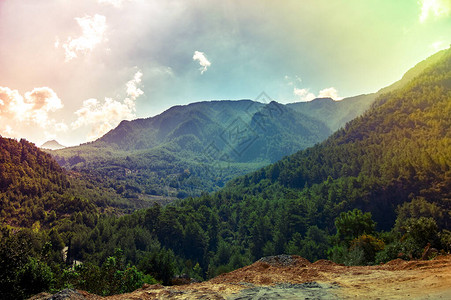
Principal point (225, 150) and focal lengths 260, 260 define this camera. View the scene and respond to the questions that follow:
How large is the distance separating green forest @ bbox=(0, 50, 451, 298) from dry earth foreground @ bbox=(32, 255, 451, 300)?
63.9 ft

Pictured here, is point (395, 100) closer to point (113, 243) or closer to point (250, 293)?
point (113, 243)

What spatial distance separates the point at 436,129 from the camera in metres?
122

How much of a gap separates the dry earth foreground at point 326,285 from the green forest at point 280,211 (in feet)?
63.9

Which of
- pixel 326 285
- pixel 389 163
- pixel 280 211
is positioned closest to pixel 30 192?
pixel 280 211

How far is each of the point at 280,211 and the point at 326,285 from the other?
4842 inches

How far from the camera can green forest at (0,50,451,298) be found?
237ft

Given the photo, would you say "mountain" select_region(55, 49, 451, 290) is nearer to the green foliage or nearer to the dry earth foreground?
the green foliage

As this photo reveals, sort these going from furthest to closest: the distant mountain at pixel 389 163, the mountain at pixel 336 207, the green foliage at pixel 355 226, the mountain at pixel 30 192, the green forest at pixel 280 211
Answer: the mountain at pixel 30 192
the distant mountain at pixel 389 163
the mountain at pixel 336 207
the green forest at pixel 280 211
the green foliage at pixel 355 226

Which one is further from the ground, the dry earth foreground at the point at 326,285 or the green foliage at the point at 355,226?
the dry earth foreground at the point at 326,285

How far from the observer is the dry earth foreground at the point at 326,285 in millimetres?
12852

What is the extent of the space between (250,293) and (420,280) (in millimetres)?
9093

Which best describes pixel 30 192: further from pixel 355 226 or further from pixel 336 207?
pixel 355 226

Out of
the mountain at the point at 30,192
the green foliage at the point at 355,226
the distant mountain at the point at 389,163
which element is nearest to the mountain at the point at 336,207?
the green foliage at the point at 355,226

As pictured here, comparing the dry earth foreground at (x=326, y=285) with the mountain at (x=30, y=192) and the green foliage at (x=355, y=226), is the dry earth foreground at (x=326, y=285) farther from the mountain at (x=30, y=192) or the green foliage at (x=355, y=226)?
the mountain at (x=30, y=192)
